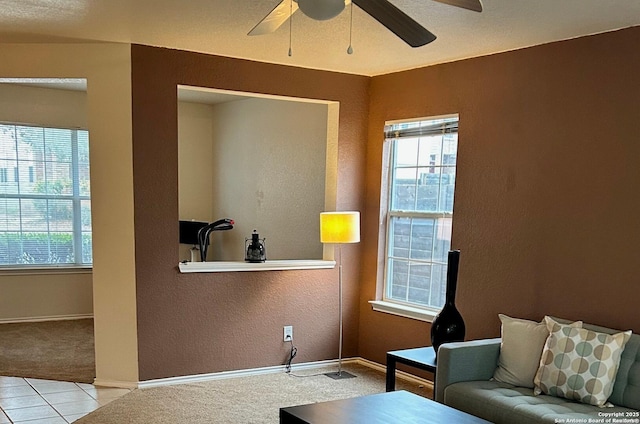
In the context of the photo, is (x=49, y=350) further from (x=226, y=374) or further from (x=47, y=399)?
(x=226, y=374)

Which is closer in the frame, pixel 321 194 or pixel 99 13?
pixel 99 13

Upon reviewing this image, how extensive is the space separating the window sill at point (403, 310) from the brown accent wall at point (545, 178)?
7 centimetres

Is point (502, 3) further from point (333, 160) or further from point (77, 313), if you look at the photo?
point (77, 313)

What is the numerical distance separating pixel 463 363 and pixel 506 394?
0.30m

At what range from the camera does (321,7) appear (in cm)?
190

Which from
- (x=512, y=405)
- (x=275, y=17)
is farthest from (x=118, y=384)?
(x=275, y=17)

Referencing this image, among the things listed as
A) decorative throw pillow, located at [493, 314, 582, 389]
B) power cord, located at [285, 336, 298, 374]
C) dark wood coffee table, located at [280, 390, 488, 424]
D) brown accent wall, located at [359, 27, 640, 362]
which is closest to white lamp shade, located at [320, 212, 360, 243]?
brown accent wall, located at [359, 27, 640, 362]

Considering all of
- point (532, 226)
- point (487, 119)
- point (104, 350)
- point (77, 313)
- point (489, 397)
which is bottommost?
point (77, 313)

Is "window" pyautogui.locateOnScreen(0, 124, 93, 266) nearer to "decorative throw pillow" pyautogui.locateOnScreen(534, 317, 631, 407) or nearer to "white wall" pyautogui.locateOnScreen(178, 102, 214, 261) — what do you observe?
"white wall" pyautogui.locateOnScreen(178, 102, 214, 261)

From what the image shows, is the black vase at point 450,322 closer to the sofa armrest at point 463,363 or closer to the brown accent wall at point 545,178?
the sofa armrest at point 463,363

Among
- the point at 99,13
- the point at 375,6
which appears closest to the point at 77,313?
the point at 99,13

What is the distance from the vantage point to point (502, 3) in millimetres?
2641

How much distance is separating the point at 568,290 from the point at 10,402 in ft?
12.0

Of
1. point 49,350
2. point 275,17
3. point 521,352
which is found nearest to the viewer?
point 275,17
